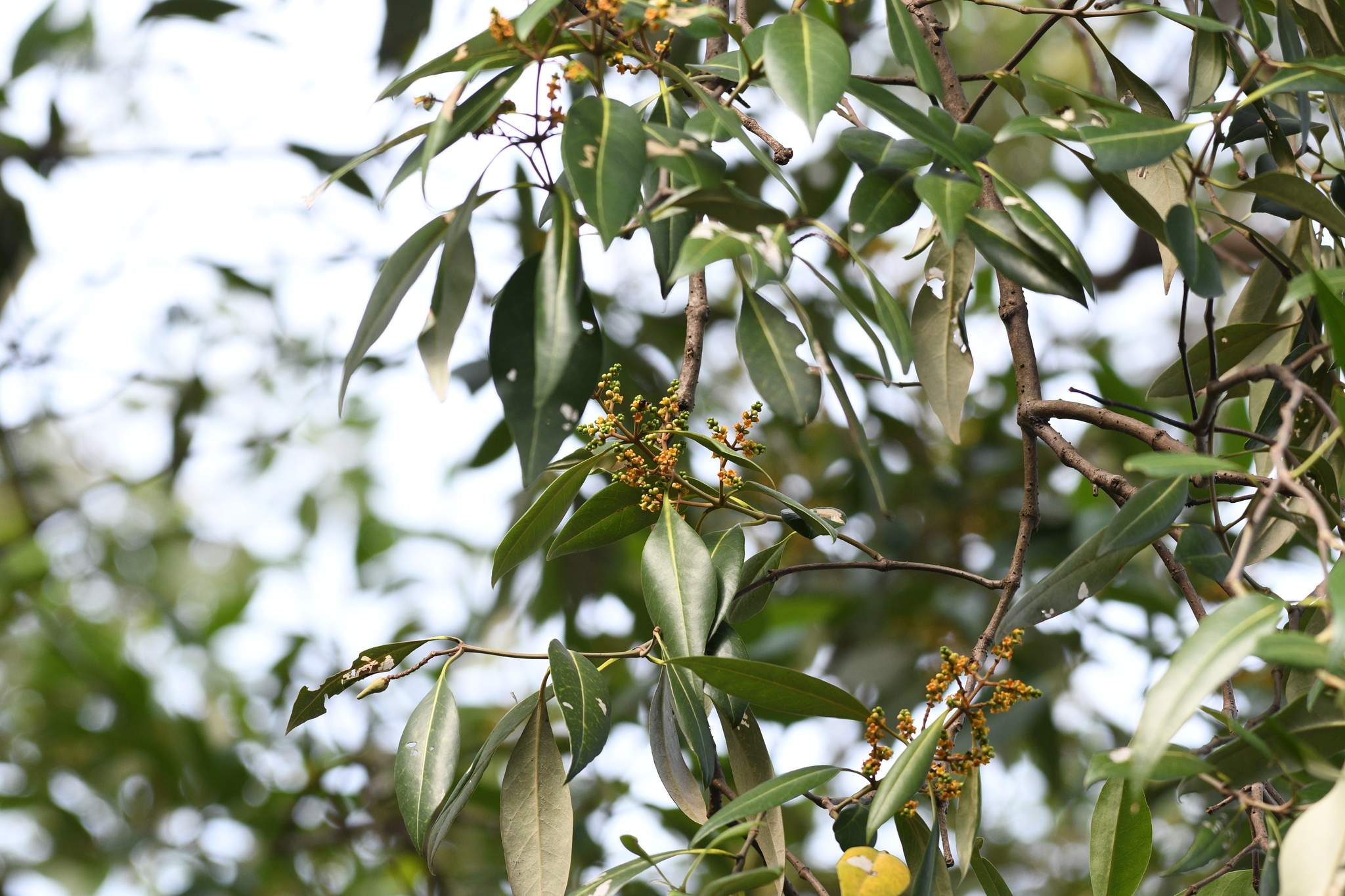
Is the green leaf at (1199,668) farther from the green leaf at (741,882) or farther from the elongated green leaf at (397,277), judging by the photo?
the elongated green leaf at (397,277)

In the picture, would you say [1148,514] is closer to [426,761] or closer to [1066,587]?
[1066,587]

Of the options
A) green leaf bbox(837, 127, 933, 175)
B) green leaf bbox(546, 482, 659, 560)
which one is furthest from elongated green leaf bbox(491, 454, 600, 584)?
green leaf bbox(837, 127, 933, 175)

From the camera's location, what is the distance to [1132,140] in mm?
430

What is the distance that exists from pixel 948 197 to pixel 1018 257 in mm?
66

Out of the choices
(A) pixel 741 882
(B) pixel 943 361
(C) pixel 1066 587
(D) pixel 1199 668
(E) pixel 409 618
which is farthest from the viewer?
(E) pixel 409 618

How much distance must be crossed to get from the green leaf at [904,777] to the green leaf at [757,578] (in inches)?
6.7

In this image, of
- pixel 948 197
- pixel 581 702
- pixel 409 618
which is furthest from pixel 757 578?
pixel 409 618

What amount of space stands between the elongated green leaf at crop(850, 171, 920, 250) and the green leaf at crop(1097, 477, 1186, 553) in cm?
17

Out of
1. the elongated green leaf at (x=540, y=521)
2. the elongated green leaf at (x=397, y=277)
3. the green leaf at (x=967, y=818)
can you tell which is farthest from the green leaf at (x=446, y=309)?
the green leaf at (x=967, y=818)

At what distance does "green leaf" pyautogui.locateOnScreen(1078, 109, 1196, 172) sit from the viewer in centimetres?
42

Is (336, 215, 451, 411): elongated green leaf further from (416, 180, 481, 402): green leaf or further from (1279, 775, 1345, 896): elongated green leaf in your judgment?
(1279, 775, 1345, 896): elongated green leaf

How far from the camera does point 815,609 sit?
1672 millimetres

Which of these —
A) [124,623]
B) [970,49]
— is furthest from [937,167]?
[124,623]

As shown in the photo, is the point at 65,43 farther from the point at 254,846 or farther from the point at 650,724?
the point at 650,724
